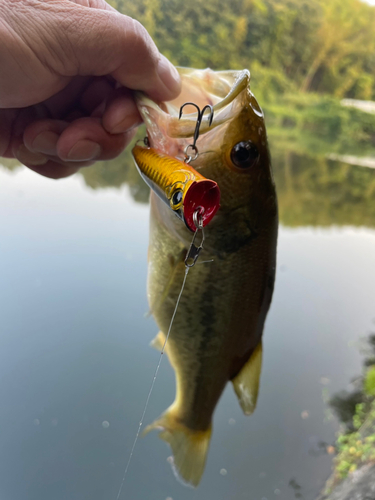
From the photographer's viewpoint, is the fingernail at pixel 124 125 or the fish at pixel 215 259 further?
the fingernail at pixel 124 125

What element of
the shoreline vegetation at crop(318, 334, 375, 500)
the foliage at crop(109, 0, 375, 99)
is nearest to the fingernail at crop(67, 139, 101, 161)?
the shoreline vegetation at crop(318, 334, 375, 500)

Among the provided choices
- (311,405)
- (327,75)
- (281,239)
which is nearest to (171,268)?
(311,405)

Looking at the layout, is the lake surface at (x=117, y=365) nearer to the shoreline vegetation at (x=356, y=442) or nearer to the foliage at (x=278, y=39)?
the shoreline vegetation at (x=356, y=442)

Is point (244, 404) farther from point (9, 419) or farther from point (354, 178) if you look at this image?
point (354, 178)

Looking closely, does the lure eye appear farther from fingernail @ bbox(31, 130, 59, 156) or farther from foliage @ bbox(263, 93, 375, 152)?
foliage @ bbox(263, 93, 375, 152)

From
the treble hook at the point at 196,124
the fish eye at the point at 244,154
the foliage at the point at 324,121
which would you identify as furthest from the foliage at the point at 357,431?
the foliage at the point at 324,121
